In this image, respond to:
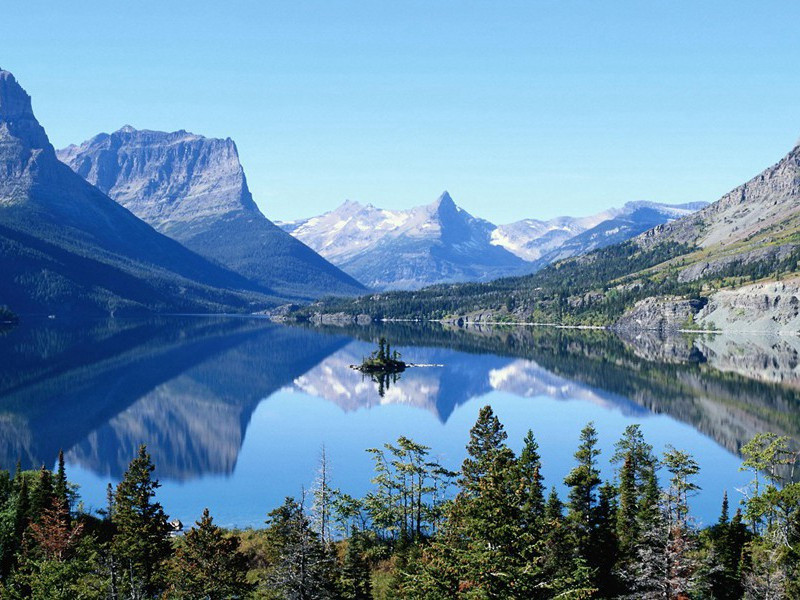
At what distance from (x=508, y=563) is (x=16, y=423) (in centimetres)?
12428

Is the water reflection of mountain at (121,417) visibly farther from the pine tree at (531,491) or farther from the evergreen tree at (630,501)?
the pine tree at (531,491)

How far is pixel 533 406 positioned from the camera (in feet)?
510

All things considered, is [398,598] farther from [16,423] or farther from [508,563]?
[16,423]

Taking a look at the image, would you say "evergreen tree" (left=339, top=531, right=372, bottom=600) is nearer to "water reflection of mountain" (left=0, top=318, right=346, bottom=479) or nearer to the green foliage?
the green foliage

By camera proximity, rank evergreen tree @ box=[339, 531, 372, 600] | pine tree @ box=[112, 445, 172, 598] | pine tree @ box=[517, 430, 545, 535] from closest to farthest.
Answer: pine tree @ box=[517, 430, 545, 535] → evergreen tree @ box=[339, 531, 372, 600] → pine tree @ box=[112, 445, 172, 598]

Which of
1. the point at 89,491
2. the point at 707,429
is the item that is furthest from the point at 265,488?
the point at 707,429

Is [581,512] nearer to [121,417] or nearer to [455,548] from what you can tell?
[455,548]

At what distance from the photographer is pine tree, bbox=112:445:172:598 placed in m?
48.0

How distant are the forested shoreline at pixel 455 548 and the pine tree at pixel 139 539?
9 cm

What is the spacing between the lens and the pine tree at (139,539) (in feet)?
157

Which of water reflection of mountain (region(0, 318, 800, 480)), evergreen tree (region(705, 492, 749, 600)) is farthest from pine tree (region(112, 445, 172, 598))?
water reflection of mountain (region(0, 318, 800, 480))

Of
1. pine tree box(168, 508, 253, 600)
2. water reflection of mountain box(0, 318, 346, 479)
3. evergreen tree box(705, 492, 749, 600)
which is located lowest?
water reflection of mountain box(0, 318, 346, 479)

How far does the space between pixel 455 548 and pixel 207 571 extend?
16.1 meters

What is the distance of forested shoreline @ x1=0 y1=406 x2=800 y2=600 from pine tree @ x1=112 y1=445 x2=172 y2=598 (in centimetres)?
9
